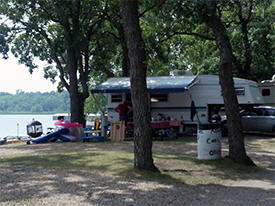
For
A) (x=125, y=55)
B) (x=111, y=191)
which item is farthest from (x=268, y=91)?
(x=111, y=191)

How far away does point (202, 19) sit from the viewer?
38.4ft

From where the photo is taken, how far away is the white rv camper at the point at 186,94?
19.9m

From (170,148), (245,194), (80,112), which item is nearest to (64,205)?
(245,194)

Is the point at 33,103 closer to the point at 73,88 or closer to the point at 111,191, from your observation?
the point at 73,88

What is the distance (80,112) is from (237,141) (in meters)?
13.2

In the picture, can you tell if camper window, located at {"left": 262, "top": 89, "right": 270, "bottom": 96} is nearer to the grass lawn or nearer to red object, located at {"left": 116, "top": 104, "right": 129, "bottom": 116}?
red object, located at {"left": 116, "top": 104, "right": 129, "bottom": 116}

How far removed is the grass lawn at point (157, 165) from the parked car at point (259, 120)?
781 centimetres

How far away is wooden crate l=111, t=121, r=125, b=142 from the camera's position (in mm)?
17969

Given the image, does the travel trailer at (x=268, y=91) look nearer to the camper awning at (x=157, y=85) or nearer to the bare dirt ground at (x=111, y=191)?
the camper awning at (x=157, y=85)

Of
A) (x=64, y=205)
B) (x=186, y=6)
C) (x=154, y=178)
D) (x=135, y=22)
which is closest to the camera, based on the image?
(x=64, y=205)

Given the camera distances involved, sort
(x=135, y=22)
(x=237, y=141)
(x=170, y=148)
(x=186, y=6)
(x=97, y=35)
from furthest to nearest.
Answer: (x=97, y=35) → (x=170, y=148) → (x=186, y=6) → (x=237, y=141) → (x=135, y=22)

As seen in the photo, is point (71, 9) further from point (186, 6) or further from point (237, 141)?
point (237, 141)

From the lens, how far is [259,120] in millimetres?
20203

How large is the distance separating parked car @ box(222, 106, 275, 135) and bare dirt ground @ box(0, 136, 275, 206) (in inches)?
411
